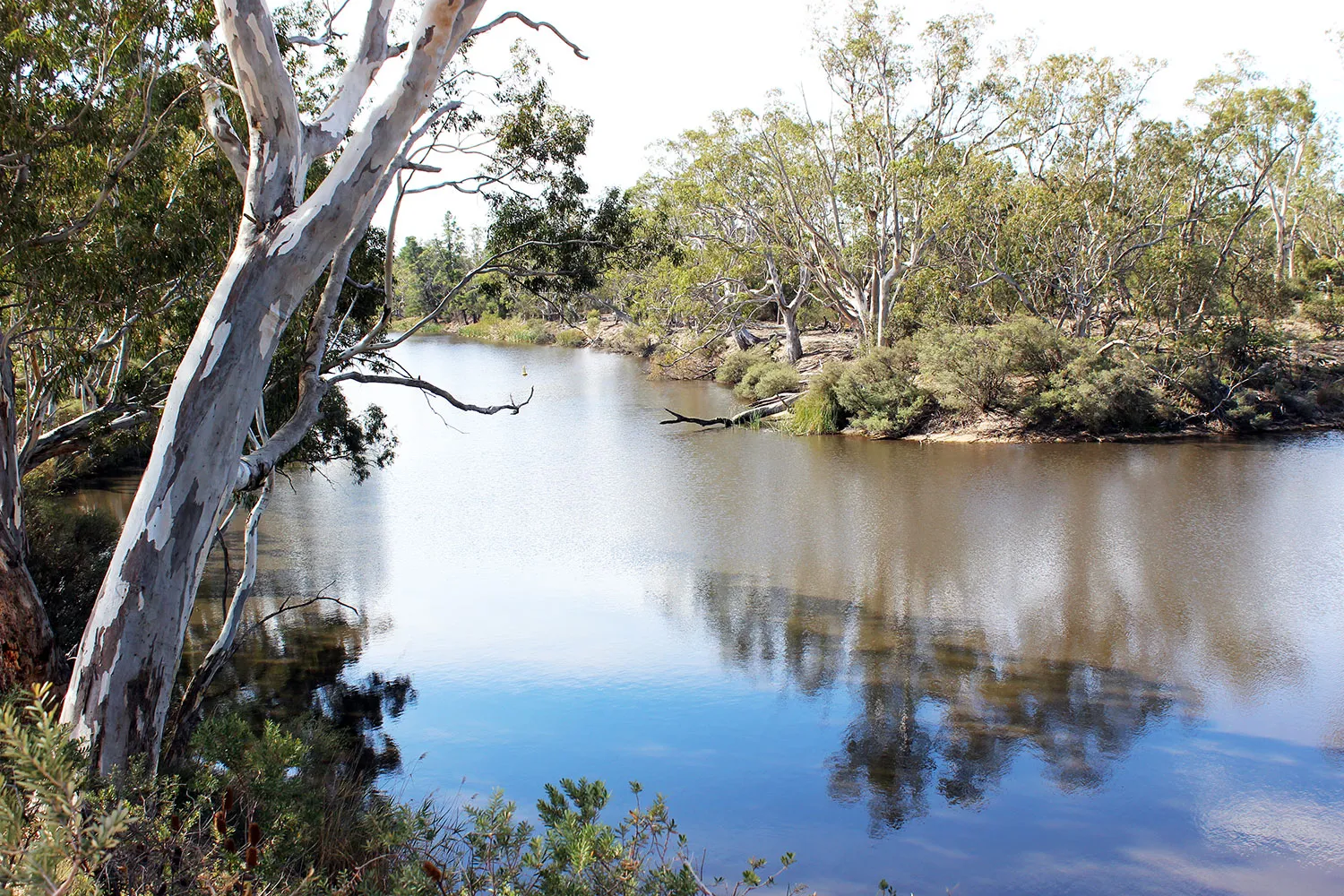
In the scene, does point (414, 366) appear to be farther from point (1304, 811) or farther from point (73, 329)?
point (1304, 811)

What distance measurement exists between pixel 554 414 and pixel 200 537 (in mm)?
21616

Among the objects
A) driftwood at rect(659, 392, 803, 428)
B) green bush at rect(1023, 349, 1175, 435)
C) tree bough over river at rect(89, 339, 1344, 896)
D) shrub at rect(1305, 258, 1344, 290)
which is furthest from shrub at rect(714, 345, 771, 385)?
shrub at rect(1305, 258, 1344, 290)

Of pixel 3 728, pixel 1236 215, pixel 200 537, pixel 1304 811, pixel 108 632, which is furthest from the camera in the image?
pixel 1236 215

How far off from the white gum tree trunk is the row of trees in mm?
17051

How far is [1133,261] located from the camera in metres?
22.7

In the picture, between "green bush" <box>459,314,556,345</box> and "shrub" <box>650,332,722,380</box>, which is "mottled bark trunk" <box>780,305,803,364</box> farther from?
"green bush" <box>459,314,556,345</box>

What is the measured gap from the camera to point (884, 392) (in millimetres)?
21531

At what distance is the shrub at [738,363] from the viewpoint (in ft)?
99.2

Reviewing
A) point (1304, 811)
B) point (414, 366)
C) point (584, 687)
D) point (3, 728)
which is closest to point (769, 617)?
point (584, 687)

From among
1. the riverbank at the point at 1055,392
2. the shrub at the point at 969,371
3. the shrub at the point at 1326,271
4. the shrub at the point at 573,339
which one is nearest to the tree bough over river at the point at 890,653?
the riverbank at the point at 1055,392

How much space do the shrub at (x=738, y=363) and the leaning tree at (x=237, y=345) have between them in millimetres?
24004

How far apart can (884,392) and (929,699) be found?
13.9 meters

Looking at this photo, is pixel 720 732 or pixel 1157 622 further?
pixel 1157 622

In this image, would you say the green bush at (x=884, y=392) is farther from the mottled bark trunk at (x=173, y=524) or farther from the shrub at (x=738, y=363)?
the mottled bark trunk at (x=173, y=524)
